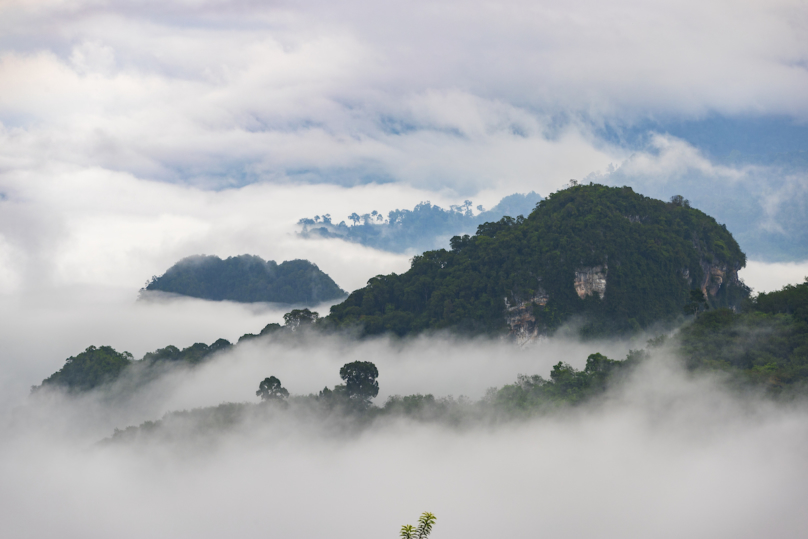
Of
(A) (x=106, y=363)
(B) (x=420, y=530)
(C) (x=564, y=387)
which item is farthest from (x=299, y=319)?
(B) (x=420, y=530)

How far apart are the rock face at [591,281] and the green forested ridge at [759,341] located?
22103 millimetres

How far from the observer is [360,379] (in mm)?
91062

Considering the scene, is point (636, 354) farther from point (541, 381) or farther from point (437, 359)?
point (437, 359)

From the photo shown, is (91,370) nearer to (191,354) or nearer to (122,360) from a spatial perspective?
(122,360)

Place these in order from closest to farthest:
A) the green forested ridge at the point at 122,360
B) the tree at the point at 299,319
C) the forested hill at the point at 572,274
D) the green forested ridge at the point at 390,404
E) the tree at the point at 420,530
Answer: the tree at the point at 420,530 → the green forested ridge at the point at 390,404 → the forested hill at the point at 572,274 → the tree at the point at 299,319 → the green forested ridge at the point at 122,360

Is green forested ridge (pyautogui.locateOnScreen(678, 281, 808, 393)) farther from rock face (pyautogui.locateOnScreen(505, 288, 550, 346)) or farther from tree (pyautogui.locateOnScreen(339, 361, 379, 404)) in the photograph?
tree (pyautogui.locateOnScreen(339, 361, 379, 404))

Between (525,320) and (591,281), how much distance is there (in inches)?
418

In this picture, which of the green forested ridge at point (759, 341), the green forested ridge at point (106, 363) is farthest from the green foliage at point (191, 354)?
the green forested ridge at point (759, 341)

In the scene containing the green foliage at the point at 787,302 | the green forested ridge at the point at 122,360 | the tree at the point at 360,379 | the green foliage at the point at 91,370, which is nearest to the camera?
the green foliage at the point at 787,302

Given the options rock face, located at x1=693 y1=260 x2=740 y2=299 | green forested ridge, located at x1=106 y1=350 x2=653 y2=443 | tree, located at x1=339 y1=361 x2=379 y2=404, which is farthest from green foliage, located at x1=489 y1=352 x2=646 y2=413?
rock face, located at x1=693 y1=260 x2=740 y2=299

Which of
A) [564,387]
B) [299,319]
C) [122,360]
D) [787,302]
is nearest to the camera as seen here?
[787,302]

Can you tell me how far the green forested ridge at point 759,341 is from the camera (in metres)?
64.9

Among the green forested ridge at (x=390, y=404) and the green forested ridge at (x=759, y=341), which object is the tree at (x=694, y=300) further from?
the green forested ridge at (x=390, y=404)

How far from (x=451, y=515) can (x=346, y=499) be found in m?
13.7
